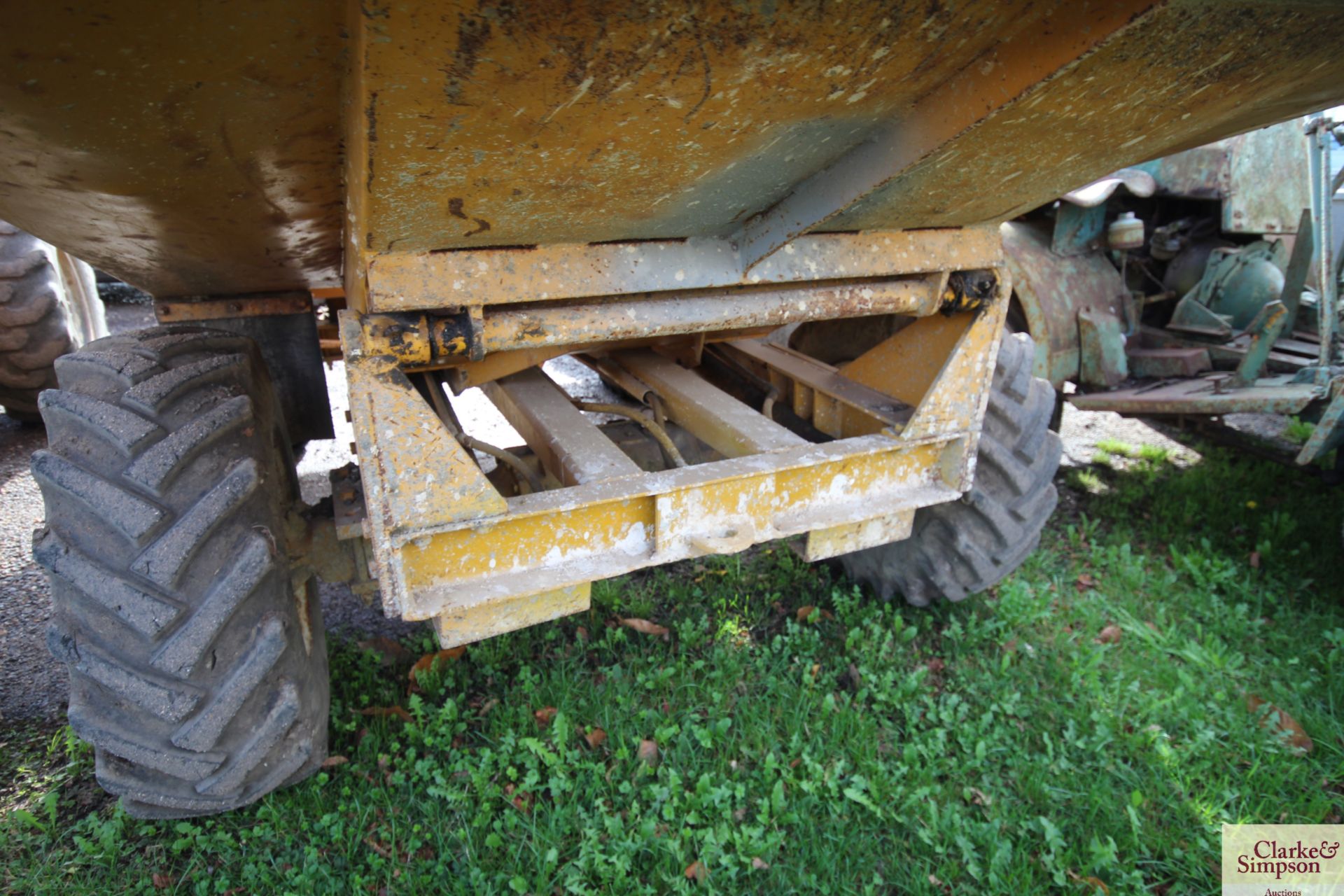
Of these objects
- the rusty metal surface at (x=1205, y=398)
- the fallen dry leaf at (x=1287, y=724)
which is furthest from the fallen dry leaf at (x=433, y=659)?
the rusty metal surface at (x=1205, y=398)

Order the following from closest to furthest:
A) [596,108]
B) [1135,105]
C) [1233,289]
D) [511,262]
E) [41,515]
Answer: [596,108], [1135,105], [511,262], [41,515], [1233,289]

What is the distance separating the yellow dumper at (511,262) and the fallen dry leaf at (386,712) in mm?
348

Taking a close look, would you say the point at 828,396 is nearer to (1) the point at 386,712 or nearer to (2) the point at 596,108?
(2) the point at 596,108

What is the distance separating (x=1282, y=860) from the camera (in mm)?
2037

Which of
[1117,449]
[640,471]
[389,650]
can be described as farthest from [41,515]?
[1117,449]

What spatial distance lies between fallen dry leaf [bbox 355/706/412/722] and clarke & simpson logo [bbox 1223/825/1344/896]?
2316mm

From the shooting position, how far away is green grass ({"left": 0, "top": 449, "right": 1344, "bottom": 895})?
1951 mm

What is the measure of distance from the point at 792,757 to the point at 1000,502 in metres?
1.07

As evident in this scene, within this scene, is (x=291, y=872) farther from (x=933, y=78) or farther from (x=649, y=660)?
(x=933, y=78)

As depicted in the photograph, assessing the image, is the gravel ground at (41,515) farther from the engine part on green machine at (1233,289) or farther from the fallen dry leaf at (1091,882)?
the fallen dry leaf at (1091,882)

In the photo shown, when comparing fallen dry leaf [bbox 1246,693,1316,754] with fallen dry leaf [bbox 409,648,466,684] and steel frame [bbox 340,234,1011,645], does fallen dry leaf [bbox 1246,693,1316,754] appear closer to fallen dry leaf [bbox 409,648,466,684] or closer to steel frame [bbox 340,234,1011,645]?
steel frame [bbox 340,234,1011,645]

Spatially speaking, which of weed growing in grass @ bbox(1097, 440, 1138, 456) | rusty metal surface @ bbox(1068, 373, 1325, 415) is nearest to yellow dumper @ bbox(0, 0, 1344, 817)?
rusty metal surface @ bbox(1068, 373, 1325, 415)

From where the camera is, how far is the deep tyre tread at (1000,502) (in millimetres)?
2514

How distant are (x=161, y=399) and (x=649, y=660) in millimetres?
1648
